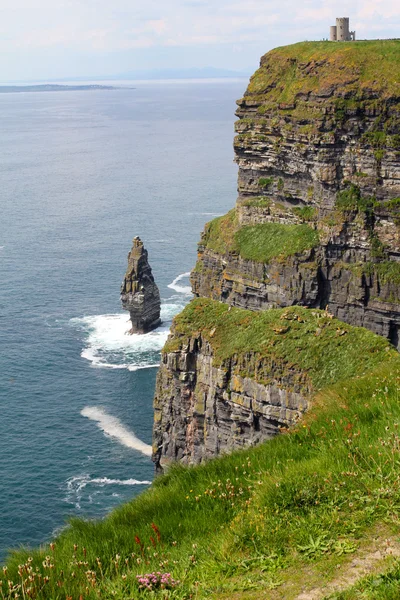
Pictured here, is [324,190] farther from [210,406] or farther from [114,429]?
[210,406]

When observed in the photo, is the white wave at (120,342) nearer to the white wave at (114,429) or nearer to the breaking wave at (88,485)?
the white wave at (114,429)

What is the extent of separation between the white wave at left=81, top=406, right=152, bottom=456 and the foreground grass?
55025mm

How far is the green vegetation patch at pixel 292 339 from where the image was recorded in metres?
40.5

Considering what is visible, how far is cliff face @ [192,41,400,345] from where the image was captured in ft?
258

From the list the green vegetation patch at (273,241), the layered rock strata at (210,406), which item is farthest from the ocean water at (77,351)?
the green vegetation patch at (273,241)

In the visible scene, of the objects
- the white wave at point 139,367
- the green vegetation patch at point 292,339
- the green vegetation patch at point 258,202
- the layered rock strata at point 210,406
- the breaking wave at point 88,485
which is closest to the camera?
the green vegetation patch at point 292,339

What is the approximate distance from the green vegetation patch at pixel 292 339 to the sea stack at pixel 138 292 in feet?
195

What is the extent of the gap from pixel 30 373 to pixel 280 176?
35859mm

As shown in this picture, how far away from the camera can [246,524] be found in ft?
54.5

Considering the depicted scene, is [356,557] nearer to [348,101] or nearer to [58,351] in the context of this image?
[348,101]

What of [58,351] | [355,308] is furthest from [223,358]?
[58,351]

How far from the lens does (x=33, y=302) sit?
118 m

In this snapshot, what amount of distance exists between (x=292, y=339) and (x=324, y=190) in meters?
42.5

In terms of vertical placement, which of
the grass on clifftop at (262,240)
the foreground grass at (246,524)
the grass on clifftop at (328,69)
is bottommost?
the grass on clifftop at (262,240)
